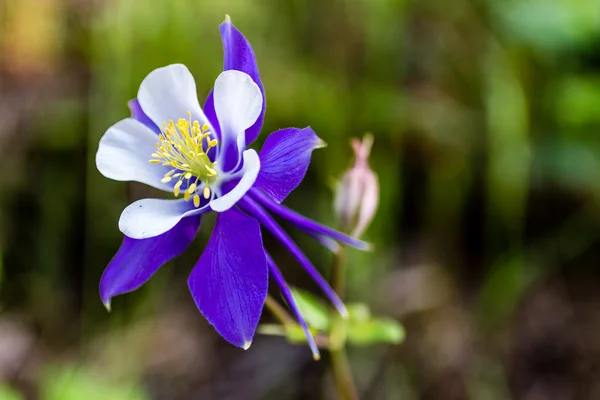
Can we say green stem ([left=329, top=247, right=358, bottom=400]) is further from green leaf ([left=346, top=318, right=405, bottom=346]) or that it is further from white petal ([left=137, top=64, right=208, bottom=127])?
white petal ([left=137, top=64, right=208, bottom=127])

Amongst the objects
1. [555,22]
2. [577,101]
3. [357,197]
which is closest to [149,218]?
[357,197]

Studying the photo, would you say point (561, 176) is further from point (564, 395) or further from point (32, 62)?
point (32, 62)

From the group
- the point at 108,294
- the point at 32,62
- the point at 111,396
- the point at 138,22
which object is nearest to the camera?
the point at 108,294

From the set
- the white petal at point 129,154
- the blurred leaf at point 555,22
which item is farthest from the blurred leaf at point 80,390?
the blurred leaf at point 555,22

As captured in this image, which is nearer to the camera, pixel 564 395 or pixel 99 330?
pixel 564 395

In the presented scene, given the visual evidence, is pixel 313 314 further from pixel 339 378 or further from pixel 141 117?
pixel 141 117

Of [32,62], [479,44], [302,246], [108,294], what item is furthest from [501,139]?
[32,62]

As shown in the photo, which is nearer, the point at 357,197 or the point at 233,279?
the point at 233,279

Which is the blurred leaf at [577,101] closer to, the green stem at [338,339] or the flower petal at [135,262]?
the green stem at [338,339]
